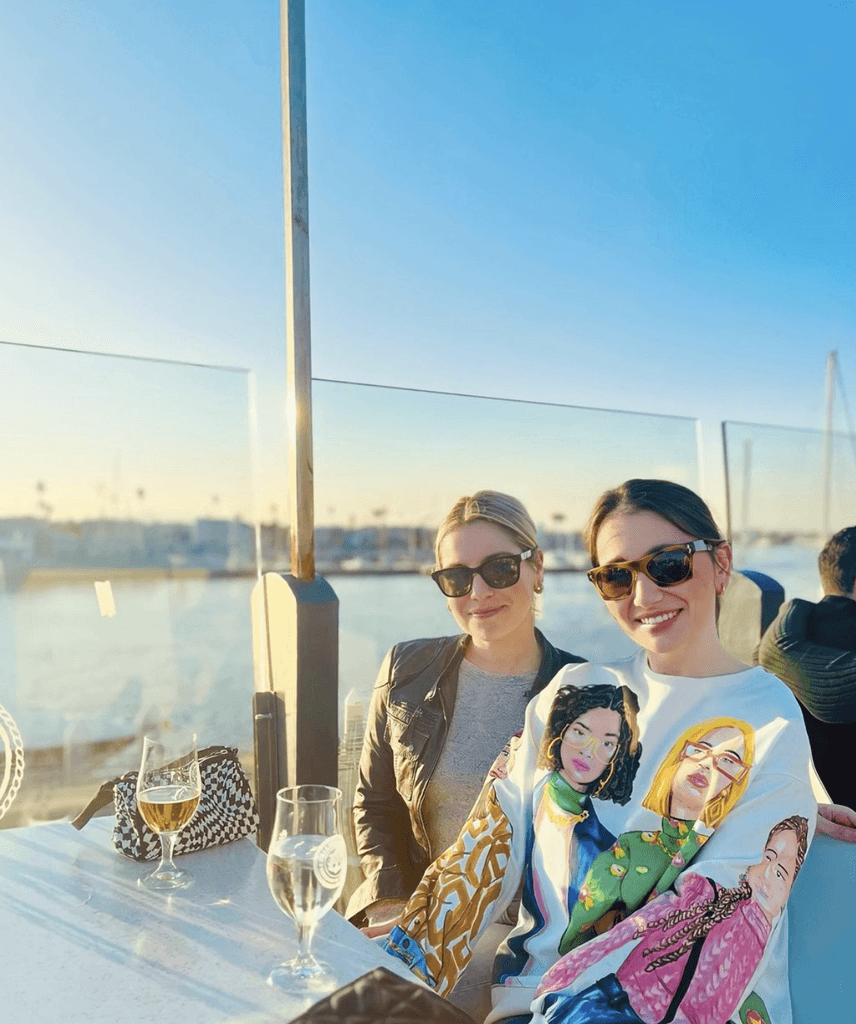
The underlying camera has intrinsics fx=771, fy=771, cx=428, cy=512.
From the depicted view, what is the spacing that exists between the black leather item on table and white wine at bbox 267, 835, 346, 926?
0.12 m

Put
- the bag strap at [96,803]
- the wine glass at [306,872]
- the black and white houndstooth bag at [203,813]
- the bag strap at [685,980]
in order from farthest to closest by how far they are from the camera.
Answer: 1. the bag strap at [96,803]
2. the black and white houndstooth bag at [203,813]
3. the bag strap at [685,980]
4. the wine glass at [306,872]

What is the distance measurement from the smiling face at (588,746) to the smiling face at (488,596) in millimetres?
428

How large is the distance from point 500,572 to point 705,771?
673 millimetres

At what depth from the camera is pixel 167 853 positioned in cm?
102

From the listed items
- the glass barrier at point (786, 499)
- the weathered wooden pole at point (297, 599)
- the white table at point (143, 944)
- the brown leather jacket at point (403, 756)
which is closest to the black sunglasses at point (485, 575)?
the brown leather jacket at point (403, 756)

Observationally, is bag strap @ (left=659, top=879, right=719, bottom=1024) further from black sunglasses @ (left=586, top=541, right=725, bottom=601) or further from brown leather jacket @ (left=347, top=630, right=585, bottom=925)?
brown leather jacket @ (left=347, top=630, right=585, bottom=925)

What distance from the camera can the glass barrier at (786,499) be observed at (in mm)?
2463

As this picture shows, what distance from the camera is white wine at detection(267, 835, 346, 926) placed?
29.6 inches

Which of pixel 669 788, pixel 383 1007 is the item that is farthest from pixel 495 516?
pixel 383 1007

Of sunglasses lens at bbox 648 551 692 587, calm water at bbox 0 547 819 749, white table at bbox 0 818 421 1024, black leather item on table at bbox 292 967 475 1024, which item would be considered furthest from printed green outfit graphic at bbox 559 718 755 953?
calm water at bbox 0 547 819 749

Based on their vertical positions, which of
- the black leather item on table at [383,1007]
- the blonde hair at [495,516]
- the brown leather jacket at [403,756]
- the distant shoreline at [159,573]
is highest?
the blonde hair at [495,516]

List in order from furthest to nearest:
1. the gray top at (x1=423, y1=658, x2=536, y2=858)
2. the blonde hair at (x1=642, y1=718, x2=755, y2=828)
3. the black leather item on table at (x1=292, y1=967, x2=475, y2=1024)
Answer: the gray top at (x1=423, y1=658, x2=536, y2=858) < the blonde hair at (x1=642, y1=718, x2=755, y2=828) < the black leather item on table at (x1=292, y1=967, x2=475, y2=1024)

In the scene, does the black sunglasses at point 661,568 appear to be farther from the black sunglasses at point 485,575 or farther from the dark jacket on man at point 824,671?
the dark jacket on man at point 824,671

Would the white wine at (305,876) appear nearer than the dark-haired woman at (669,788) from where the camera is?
Yes
